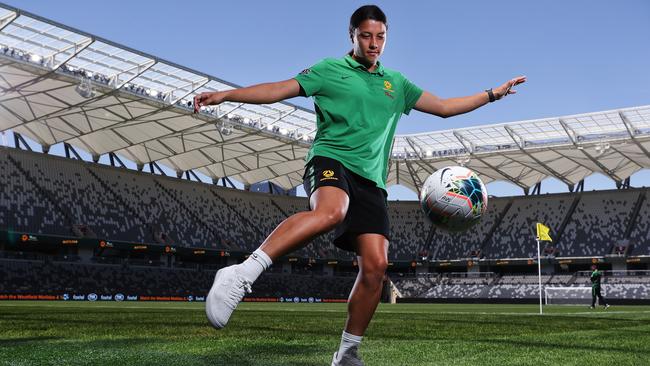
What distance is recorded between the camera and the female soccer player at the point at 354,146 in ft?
12.6

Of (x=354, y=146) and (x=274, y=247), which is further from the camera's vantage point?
(x=354, y=146)

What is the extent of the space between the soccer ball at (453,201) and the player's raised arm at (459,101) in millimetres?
631

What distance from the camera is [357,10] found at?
422 cm

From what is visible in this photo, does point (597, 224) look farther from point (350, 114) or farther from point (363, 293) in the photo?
point (350, 114)

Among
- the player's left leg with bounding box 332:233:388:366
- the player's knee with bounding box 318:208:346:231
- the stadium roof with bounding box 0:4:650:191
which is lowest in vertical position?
the player's left leg with bounding box 332:233:388:366

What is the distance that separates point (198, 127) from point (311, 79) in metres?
37.5

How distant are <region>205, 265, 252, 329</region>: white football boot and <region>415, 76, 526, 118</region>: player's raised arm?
1.93 metres

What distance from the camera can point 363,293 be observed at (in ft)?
13.5

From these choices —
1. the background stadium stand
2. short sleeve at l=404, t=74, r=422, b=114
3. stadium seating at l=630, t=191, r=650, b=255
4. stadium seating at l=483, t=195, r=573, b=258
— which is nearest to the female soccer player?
short sleeve at l=404, t=74, r=422, b=114

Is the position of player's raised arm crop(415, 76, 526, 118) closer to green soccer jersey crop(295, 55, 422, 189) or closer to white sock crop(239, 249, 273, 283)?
green soccer jersey crop(295, 55, 422, 189)

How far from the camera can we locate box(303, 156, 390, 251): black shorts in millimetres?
3891

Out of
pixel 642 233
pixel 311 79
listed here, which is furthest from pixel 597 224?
pixel 311 79

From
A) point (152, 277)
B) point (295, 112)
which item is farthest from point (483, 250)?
point (152, 277)

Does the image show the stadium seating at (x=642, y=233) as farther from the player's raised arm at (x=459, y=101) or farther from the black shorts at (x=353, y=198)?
the black shorts at (x=353, y=198)
